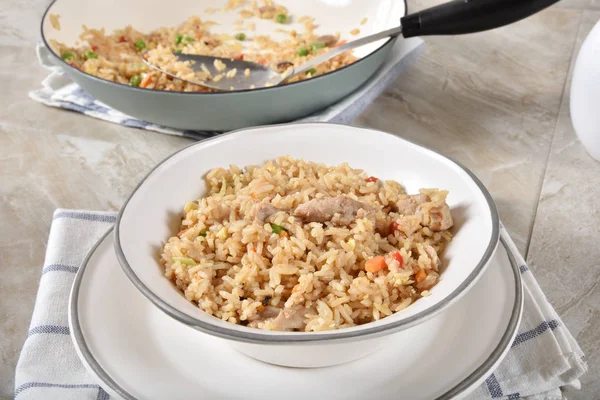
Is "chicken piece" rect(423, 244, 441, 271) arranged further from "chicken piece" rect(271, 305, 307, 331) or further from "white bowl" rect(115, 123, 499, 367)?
"chicken piece" rect(271, 305, 307, 331)

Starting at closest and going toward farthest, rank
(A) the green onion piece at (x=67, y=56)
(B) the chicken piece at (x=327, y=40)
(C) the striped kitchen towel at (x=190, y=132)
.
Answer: (C) the striped kitchen towel at (x=190, y=132) < (A) the green onion piece at (x=67, y=56) < (B) the chicken piece at (x=327, y=40)

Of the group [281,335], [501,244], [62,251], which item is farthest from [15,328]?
[501,244]

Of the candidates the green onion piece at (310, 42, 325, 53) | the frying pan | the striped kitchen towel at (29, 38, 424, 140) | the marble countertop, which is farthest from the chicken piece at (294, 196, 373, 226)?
the green onion piece at (310, 42, 325, 53)

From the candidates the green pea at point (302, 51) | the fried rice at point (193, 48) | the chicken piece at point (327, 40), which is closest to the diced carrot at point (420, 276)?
the fried rice at point (193, 48)

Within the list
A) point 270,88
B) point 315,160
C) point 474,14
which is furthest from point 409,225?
point 474,14

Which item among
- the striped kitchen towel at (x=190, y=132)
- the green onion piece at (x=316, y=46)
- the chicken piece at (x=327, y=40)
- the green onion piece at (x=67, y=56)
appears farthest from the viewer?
the chicken piece at (x=327, y=40)

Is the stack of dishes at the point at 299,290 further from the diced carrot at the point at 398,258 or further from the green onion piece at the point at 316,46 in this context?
the green onion piece at the point at 316,46

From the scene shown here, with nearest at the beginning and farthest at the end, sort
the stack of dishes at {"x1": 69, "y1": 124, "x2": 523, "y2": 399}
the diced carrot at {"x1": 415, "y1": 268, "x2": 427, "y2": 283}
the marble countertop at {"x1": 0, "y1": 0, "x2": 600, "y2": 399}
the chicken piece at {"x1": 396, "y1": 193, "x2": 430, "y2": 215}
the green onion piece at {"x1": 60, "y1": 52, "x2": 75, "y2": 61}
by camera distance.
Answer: the stack of dishes at {"x1": 69, "y1": 124, "x2": 523, "y2": 399} → the diced carrot at {"x1": 415, "y1": 268, "x2": 427, "y2": 283} → the chicken piece at {"x1": 396, "y1": 193, "x2": 430, "y2": 215} → the marble countertop at {"x1": 0, "y1": 0, "x2": 600, "y2": 399} → the green onion piece at {"x1": 60, "y1": 52, "x2": 75, "y2": 61}
